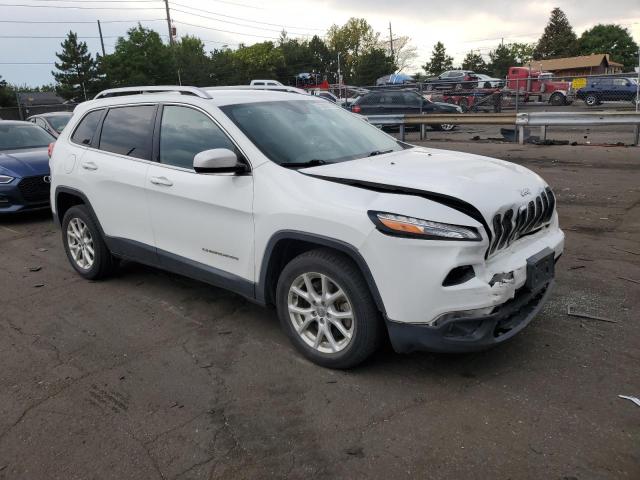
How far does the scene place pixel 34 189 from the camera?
8.46m

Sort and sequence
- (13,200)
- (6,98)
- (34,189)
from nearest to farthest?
(13,200) < (34,189) < (6,98)

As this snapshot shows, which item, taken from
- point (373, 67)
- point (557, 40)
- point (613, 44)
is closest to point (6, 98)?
point (373, 67)

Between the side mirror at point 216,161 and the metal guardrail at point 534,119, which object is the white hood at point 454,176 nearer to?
the side mirror at point 216,161

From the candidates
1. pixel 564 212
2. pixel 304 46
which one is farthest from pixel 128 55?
pixel 564 212

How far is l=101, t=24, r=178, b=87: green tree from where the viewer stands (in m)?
64.0

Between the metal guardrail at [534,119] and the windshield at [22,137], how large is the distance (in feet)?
23.5

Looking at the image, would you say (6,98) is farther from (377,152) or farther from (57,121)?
(377,152)

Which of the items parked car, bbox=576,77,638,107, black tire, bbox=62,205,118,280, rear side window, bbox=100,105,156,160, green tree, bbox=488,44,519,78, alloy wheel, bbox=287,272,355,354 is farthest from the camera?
green tree, bbox=488,44,519,78

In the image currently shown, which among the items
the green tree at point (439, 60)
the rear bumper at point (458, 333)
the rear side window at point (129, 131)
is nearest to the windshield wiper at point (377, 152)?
the rear bumper at point (458, 333)

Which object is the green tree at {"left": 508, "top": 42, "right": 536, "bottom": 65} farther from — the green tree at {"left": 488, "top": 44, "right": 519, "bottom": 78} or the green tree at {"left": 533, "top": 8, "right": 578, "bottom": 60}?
the green tree at {"left": 488, "top": 44, "right": 519, "bottom": 78}

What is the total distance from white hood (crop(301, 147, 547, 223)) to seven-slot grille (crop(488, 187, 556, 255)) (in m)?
A: 0.05

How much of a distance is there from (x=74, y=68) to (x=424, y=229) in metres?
77.9

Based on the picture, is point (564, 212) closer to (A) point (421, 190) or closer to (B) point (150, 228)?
(A) point (421, 190)

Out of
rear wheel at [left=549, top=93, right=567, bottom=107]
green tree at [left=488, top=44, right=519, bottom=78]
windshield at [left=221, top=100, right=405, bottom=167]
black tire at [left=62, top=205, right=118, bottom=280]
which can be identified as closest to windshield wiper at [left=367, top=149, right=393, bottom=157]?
windshield at [left=221, top=100, right=405, bottom=167]
